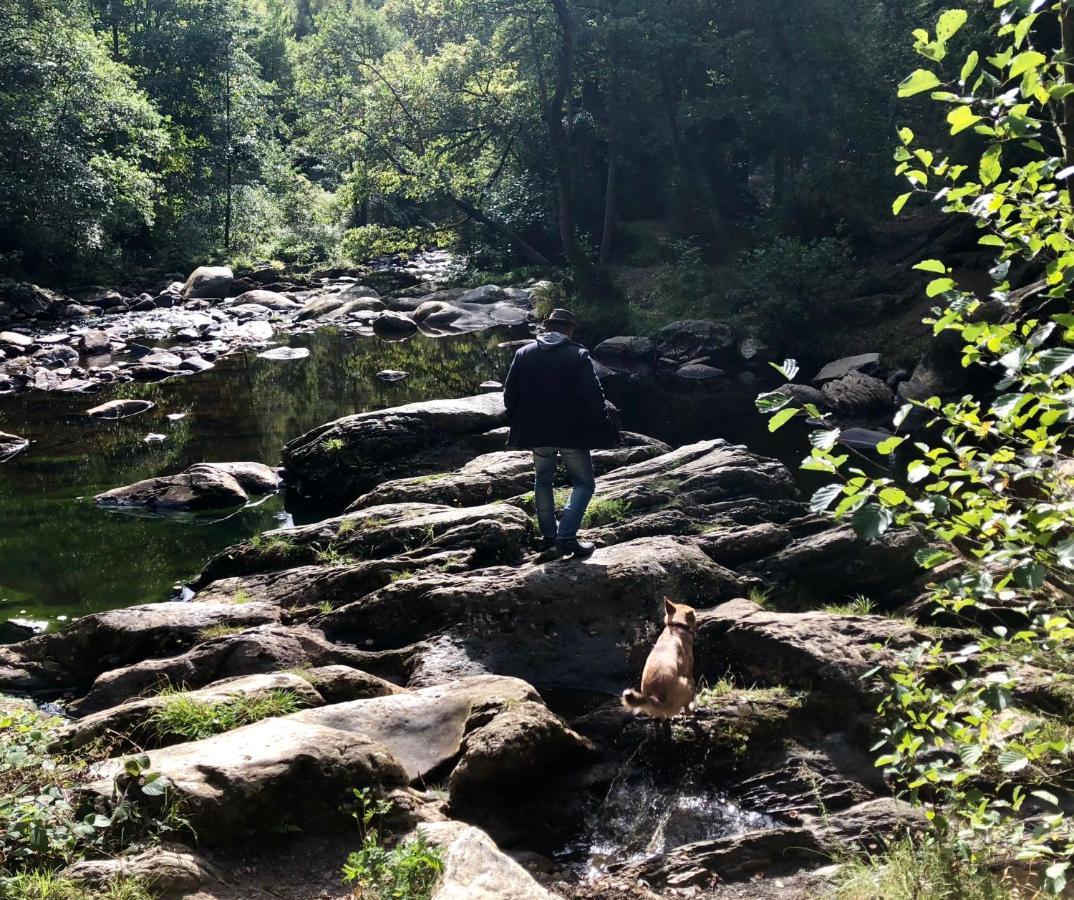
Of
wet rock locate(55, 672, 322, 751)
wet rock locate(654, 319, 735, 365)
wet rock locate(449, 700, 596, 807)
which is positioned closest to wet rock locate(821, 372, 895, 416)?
wet rock locate(654, 319, 735, 365)

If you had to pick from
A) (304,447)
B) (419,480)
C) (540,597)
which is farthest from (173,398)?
(540,597)

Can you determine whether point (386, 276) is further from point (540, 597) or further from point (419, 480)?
point (540, 597)

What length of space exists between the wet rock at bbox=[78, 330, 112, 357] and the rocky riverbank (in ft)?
61.5

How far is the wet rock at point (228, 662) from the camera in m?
7.21

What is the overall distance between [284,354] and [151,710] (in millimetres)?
21528

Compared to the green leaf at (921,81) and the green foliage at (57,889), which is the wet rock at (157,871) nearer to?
the green foliage at (57,889)

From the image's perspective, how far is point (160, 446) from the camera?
17.5 metres

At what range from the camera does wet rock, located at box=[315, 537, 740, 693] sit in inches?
303

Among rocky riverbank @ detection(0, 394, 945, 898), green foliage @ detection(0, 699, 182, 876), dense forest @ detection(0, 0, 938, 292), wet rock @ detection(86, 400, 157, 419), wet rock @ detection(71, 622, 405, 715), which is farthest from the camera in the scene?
dense forest @ detection(0, 0, 938, 292)

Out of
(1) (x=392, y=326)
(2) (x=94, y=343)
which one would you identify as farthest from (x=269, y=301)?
(2) (x=94, y=343)

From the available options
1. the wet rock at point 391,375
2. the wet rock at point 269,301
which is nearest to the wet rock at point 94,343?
the wet rock at point 269,301

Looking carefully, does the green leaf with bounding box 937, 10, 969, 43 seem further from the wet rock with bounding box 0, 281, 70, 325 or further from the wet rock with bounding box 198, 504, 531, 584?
the wet rock with bounding box 0, 281, 70, 325

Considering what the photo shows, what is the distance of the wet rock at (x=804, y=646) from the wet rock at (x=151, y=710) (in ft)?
10.1

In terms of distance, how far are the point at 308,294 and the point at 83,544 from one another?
2723 cm
